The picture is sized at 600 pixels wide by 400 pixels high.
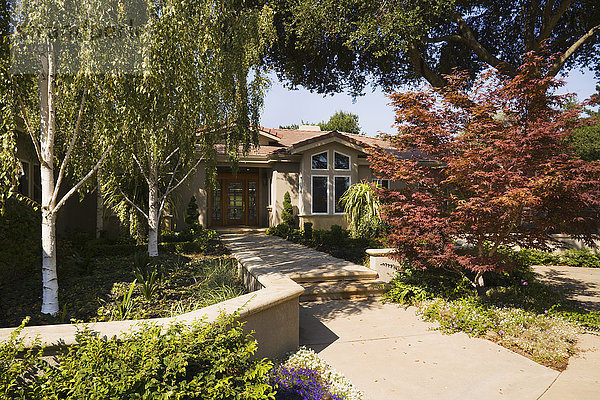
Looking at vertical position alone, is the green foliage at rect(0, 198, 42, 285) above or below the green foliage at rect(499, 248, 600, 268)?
above

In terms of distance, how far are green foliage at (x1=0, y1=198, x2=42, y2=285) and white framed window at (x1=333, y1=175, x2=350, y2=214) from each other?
1041 cm

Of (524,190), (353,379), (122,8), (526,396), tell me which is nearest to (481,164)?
(524,190)

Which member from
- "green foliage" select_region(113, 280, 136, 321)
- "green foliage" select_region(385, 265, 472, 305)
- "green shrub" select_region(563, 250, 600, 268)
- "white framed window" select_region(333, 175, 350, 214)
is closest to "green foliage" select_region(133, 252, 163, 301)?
"green foliage" select_region(113, 280, 136, 321)

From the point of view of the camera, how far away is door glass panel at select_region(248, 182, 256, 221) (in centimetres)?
1577

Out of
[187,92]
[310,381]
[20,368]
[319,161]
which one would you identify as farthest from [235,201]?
[20,368]

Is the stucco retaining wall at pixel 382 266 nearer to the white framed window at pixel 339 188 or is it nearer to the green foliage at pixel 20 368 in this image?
the green foliage at pixel 20 368

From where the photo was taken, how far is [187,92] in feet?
17.0

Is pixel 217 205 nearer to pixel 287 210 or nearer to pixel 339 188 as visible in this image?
pixel 287 210

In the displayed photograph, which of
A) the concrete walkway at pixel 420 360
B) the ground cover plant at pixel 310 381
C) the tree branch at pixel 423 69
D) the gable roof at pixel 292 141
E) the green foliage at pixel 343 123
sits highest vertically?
the green foliage at pixel 343 123

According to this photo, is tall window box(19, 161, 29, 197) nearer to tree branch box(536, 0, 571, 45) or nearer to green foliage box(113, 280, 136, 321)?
green foliage box(113, 280, 136, 321)

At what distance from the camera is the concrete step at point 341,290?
6391 mm

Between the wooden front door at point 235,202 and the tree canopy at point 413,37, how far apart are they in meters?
5.13

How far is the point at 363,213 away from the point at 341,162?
372 centimetres

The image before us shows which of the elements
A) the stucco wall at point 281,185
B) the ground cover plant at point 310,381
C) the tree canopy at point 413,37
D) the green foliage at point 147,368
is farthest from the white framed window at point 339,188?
the green foliage at point 147,368
